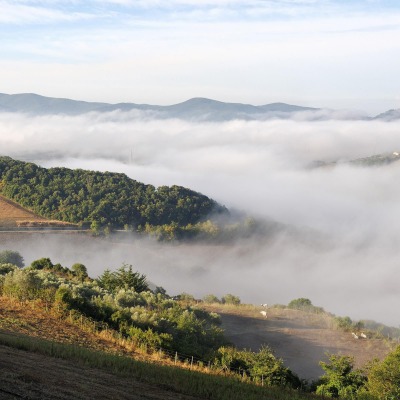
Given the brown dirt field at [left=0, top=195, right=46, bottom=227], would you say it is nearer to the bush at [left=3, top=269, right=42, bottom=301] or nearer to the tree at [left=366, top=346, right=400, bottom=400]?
the bush at [left=3, top=269, right=42, bottom=301]

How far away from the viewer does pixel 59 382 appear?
1559 cm

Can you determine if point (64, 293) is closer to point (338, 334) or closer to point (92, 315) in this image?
point (92, 315)

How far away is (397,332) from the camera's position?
58125 mm

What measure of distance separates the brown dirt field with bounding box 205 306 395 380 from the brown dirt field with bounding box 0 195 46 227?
78.9m

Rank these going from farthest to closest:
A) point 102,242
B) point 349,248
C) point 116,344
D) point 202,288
Result: point 349,248
point 102,242
point 202,288
point 116,344

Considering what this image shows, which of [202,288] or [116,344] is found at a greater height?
[116,344]

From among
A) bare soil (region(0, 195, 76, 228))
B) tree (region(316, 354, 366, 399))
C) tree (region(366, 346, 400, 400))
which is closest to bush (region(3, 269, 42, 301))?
tree (region(316, 354, 366, 399))

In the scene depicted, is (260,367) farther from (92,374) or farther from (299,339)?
(299,339)

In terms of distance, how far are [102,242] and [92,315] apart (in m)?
97.5

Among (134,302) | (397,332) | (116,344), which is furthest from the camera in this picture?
(397,332)

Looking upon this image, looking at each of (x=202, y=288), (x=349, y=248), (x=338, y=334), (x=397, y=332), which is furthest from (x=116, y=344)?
(x=349, y=248)

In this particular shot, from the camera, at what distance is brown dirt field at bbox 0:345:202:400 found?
13991mm

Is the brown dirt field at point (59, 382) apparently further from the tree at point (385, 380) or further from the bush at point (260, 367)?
the tree at point (385, 380)

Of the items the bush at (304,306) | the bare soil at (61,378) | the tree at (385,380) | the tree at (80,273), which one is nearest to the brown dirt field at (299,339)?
the bush at (304,306)
